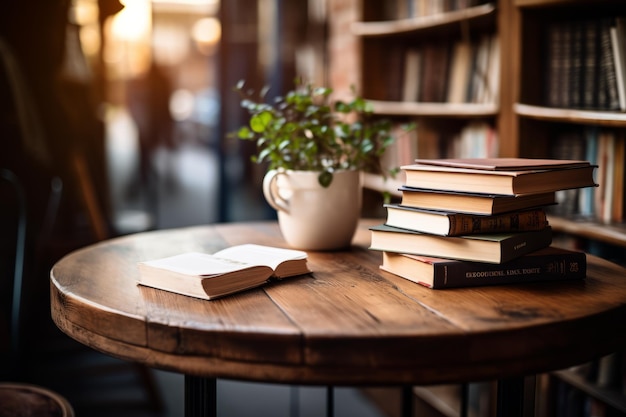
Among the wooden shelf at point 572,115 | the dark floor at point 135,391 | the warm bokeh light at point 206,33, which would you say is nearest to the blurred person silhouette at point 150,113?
the dark floor at point 135,391

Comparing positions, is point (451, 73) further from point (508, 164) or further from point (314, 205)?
point (508, 164)

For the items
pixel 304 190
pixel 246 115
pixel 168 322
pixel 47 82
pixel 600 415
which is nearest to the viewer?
pixel 168 322

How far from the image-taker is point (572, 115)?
184cm

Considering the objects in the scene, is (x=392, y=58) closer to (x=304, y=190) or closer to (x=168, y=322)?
(x=304, y=190)

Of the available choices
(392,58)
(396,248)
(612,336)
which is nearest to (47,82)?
(392,58)

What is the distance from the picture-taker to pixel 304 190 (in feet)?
4.75

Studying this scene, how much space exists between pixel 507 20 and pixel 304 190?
1025 millimetres

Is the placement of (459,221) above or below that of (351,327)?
above

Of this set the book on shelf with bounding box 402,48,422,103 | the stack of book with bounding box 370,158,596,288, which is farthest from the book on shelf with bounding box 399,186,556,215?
the book on shelf with bounding box 402,48,422,103

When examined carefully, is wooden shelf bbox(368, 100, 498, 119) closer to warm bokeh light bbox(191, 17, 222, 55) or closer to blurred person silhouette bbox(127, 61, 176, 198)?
warm bokeh light bbox(191, 17, 222, 55)

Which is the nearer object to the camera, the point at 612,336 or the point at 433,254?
the point at 612,336

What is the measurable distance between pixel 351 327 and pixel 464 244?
32cm

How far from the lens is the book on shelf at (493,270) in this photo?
3.72 ft

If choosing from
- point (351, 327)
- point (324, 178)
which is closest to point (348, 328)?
point (351, 327)
